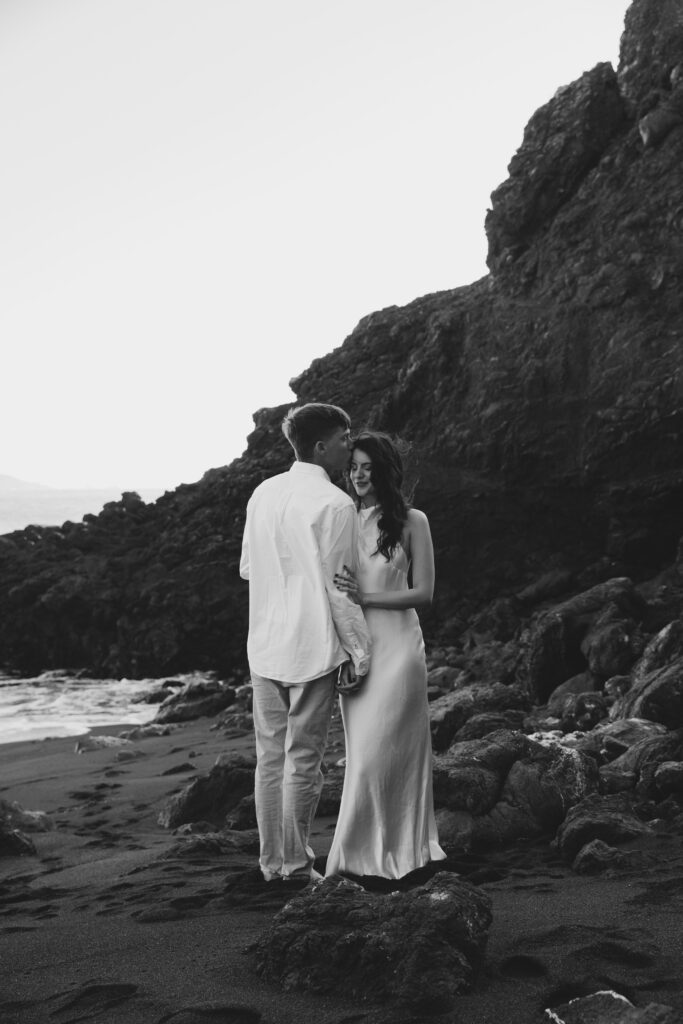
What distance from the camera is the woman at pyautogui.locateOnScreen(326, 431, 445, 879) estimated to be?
421cm

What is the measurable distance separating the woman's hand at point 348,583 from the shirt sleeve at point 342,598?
18 mm

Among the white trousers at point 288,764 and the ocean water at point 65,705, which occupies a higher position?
the white trousers at point 288,764

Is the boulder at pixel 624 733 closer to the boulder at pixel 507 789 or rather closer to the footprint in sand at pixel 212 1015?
the boulder at pixel 507 789

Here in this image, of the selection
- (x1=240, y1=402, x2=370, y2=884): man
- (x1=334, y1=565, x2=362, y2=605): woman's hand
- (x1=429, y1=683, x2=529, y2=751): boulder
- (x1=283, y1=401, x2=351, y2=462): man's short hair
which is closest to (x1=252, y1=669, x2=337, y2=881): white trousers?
(x1=240, y1=402, x2=370, y2=884): man

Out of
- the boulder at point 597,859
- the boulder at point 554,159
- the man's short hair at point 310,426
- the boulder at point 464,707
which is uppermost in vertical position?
the boulder at point 554,159

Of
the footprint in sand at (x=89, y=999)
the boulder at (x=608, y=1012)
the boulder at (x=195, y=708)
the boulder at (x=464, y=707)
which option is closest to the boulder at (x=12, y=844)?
the footprint in sand at (x=89, y=999)

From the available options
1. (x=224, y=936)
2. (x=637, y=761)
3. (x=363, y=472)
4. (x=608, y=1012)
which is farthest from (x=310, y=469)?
(x=637, y=761)

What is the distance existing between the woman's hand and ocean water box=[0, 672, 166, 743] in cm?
1048

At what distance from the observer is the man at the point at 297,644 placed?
13.0 feet

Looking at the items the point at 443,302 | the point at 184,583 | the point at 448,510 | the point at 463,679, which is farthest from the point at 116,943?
the point at 443,302

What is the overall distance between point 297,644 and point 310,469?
79cm

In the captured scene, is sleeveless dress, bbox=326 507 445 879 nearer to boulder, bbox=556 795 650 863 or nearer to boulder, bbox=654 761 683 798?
boulder, bbox=556 795 650 863

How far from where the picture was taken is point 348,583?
4.00 m

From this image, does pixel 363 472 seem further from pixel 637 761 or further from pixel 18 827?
pixel 18 827
